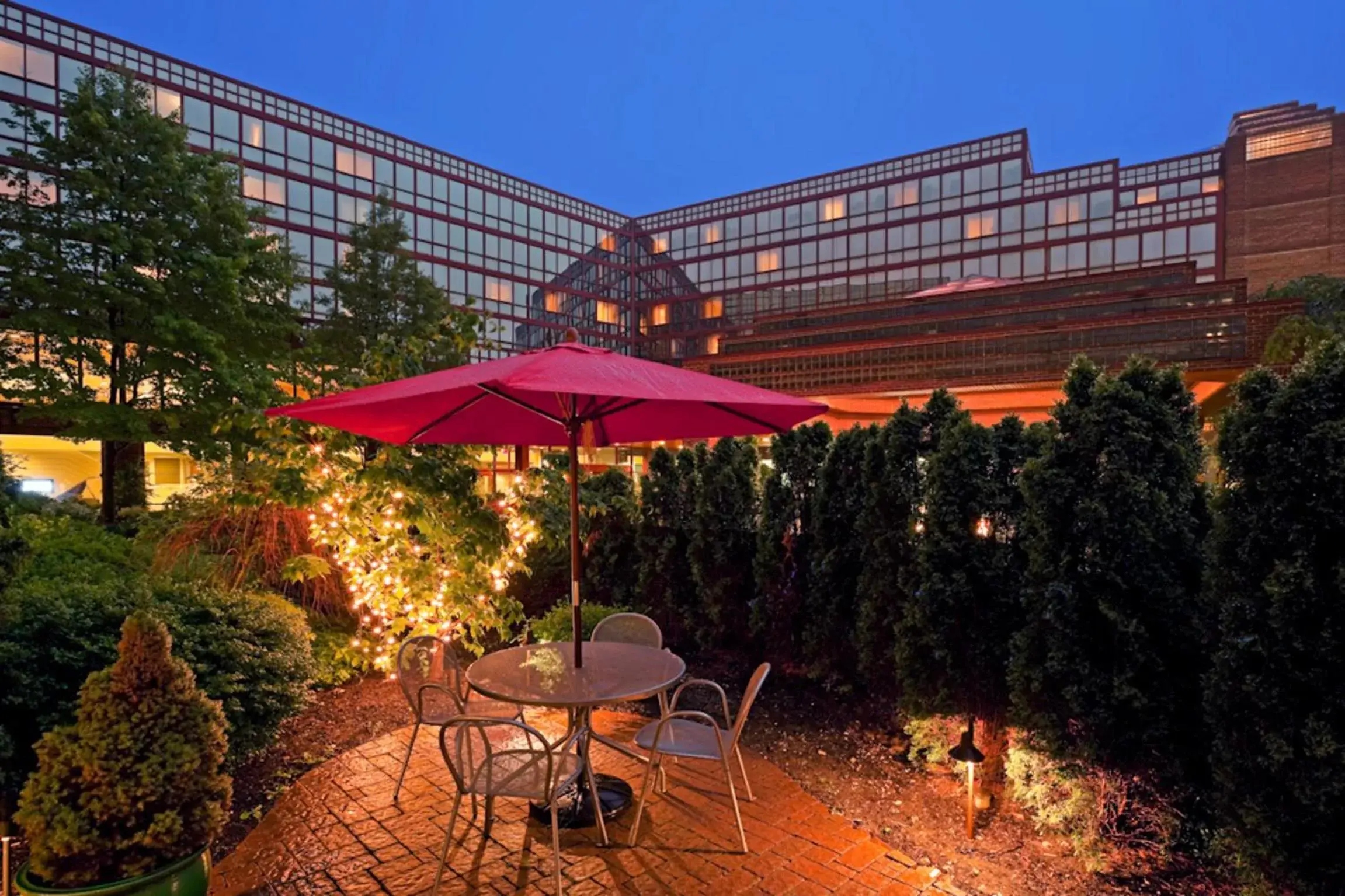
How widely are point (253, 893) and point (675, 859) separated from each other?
6.65 ft

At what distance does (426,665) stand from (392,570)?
54.8 inches

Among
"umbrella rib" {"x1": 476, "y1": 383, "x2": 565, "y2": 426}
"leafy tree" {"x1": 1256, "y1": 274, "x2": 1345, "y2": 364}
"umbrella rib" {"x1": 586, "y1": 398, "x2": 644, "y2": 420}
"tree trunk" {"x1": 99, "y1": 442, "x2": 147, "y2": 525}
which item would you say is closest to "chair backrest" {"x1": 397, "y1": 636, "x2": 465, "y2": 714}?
"umbrella rib" {"x1": 476, "y1": 383, "x2": 565, "y2": 426}

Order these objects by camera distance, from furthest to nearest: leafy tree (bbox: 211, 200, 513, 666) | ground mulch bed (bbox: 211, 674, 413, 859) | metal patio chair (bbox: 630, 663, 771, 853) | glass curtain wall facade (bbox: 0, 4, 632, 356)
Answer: glass curtain wall facade (bbox: 0, 4, 632, 356)
leafy tree (bbox: 211, 200, 513, 666)
ground mulch bed (bbox: 211, 674, 413, 859)
metal patio chair (bbox: 630, 663, 771, 853)

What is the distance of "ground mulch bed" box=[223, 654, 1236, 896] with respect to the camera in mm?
3633

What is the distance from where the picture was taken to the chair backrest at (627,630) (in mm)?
5293

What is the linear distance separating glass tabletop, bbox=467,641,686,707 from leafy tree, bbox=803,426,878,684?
2006 mm

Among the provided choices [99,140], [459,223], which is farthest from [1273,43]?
[99,140]

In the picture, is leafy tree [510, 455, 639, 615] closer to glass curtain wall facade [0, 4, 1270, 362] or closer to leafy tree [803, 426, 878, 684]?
leafy tree [803, 426, 878, 684]

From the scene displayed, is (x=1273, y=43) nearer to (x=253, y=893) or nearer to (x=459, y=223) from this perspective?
(x=459, y=223)

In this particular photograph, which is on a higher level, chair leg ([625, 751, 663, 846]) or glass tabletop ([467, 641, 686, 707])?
glass tabletop ([467, 641, 686, 707])

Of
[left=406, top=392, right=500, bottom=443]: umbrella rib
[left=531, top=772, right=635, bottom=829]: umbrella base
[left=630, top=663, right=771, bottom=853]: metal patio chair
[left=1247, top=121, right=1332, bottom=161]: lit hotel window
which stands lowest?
[left=531, top=772, right=635, bottom=829]: umbrella base

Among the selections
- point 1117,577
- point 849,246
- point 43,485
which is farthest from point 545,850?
point 849,246

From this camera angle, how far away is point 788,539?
22.6 ft

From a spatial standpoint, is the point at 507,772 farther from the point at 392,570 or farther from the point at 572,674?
the point at 392,570
